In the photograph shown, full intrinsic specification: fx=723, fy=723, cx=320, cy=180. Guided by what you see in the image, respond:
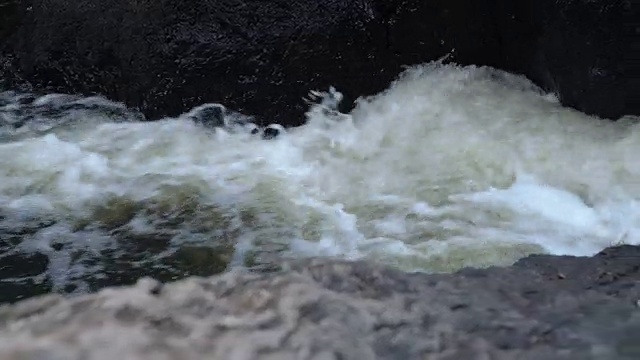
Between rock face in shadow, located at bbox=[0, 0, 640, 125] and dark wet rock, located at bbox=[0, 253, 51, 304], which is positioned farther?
rock face in shadow, located at bbox=[0, 0, 640, 125]

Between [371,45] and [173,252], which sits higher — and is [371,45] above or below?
above

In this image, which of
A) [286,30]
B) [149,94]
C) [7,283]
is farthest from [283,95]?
[7,283]

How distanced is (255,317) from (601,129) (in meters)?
3.71

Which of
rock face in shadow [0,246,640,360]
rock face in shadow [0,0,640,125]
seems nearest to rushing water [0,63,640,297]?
rock face in shadow [0,0,640,125]

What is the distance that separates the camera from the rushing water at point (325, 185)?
373cm

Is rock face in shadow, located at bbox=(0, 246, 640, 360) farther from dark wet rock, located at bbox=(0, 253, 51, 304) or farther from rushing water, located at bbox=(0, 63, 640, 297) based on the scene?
dark wet rock, located at bbox=(0, 253, 51, 304)

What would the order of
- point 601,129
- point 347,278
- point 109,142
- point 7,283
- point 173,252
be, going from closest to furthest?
point 347,278
point 7,283
point 173,252
point 601,129
point 109,142

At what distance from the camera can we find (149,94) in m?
5.39

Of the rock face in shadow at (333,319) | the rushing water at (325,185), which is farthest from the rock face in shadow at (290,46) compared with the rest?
the rock face in shadow at (333,319)

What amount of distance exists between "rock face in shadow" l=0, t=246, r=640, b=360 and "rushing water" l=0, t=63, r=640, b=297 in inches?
60.5

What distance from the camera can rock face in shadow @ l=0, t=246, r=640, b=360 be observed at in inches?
59.6

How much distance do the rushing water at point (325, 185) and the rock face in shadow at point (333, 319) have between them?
1537mm

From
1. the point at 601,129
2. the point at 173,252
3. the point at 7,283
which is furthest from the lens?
the point at 601,129

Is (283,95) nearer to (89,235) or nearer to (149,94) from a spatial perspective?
(149,94)
